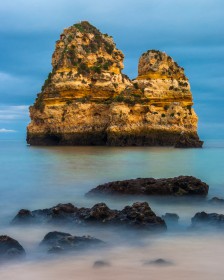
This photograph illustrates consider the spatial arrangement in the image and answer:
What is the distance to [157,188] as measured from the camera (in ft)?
37.4

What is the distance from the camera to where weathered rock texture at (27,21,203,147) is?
45.2 meters

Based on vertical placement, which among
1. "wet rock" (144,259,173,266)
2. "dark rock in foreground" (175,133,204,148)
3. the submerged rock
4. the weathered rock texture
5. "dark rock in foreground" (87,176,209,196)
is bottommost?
"wet rock" (144,259,173,266)

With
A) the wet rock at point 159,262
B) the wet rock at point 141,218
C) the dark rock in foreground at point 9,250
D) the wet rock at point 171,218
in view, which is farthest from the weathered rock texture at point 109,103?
the dark rock in foreground at point 9,250

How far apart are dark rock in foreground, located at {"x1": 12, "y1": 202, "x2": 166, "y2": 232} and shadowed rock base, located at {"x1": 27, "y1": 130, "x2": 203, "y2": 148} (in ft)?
113

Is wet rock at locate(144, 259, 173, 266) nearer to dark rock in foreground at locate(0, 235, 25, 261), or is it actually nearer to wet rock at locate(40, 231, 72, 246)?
wet rock at locate(40, 231, 72, 246)

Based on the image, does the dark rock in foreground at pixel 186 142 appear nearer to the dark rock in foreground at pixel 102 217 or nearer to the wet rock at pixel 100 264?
the dark rock in foreground at pixel 102 217

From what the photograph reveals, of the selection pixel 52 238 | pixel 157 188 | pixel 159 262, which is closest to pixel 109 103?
pixel 157 188

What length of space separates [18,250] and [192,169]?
1608 centimetres

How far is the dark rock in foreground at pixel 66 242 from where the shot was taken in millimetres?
6394

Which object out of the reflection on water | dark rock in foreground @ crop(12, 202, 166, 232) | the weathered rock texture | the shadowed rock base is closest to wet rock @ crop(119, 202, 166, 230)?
dark rock in foreground @ crop(12, 202, 166, 232)

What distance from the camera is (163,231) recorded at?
24.9 feet

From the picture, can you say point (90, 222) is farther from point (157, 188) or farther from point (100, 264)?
point (157, 188)

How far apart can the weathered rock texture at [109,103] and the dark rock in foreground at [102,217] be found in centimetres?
3537

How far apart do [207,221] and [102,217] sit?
1.93m
